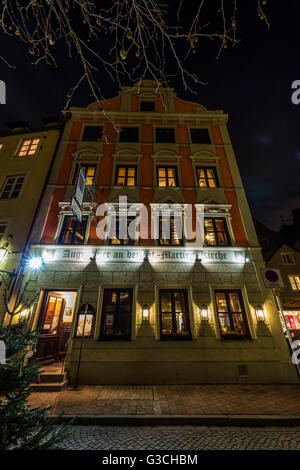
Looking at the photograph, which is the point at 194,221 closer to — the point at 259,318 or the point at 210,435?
the point at 259,318

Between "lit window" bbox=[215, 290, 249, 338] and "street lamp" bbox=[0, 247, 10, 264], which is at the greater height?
"street lamp" bbox=[0, 247, 10, 264]

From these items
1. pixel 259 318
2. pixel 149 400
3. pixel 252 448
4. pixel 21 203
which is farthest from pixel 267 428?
pixel 21 203

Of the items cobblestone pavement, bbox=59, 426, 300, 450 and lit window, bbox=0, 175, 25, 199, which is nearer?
cobblestone pavement, bbox=59, 426, 300, 450

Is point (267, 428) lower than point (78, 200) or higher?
lower

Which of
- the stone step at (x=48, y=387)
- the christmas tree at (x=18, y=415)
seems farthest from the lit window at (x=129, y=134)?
the stone step at (x=48, y=387)

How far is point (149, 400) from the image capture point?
5840 mm

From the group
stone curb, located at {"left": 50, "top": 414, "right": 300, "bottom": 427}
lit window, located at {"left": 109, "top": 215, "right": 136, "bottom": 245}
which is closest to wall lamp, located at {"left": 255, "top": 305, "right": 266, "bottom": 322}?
stone curb, located at {"left": 50, "top": 414, "right": 300, "bottom": 427}

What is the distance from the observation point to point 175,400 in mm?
Answer: 5852

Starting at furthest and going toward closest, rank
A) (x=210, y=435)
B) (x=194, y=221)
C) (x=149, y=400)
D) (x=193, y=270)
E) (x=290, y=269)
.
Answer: (x=290, y=269) < (x=194, y=221) < (x=193, y=270) < (x=149, y=400) < (x=210, y=435)

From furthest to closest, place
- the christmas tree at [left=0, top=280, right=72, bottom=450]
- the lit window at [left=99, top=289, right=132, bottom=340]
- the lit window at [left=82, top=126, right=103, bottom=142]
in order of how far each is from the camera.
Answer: the lit window at [left=82, top=126, right=103, bottom=142], the lit window at [left=99, top=289, right=132, bottom=340], the christmas tree at [left=0, top=280, right=72, bottom=450]

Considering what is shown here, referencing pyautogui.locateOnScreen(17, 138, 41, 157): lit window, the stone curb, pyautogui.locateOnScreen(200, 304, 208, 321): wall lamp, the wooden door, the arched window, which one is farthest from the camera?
pyautogui.locateOnScreen(17, 138, 41, 157): lit window

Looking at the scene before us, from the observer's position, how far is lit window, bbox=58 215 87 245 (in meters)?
9.82

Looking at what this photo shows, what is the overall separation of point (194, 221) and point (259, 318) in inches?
207

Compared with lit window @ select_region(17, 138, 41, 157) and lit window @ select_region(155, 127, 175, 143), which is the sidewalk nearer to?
lit window @ select_region(17, 138, 41, 157)
